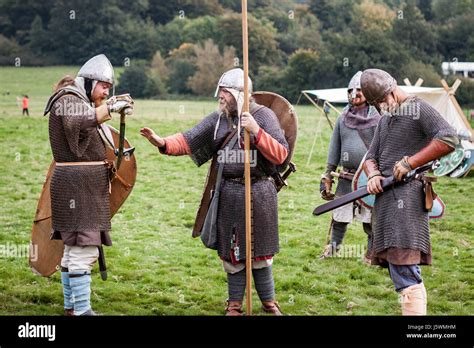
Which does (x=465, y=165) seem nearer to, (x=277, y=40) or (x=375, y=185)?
(x=375, y=185)

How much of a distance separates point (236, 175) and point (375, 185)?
1.07 meters

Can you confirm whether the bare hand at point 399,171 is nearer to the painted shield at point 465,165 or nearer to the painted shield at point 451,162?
the painted shield at point 451,162

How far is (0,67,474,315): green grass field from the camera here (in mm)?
6238

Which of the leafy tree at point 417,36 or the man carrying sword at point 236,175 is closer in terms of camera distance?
the man carrying sword at point 236,175

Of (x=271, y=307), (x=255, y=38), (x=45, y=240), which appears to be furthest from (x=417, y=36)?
(x=45, y=240)

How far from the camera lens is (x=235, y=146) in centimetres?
568

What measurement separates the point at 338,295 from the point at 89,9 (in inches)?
731

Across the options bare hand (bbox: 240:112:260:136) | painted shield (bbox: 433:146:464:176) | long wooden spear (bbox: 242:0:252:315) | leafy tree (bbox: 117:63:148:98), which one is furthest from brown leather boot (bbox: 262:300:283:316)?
leafy tree (bbox: 117:63:148:98)

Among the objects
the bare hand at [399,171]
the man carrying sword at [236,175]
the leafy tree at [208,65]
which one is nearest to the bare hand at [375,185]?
the bare hand at [399,171]

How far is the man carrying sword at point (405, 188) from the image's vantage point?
194 inches

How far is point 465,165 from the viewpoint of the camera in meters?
14.4

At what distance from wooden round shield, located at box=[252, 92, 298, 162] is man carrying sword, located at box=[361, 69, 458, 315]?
915mm

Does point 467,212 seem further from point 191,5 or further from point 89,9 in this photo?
point 191,5

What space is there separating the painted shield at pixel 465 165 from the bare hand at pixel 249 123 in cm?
963
